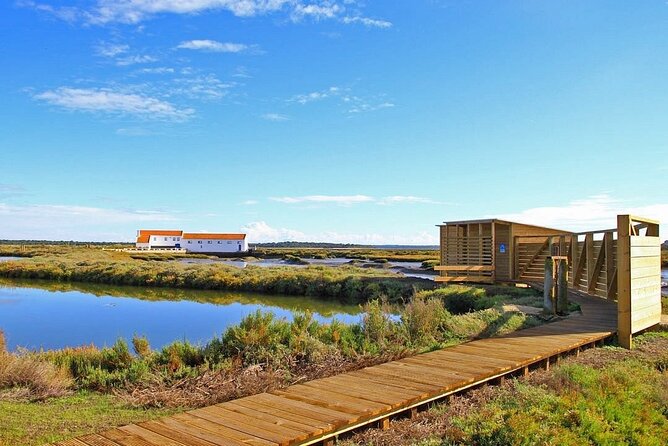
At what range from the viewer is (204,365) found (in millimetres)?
6805

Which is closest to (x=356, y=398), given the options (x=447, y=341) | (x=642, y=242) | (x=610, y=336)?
(x=447, y=341)

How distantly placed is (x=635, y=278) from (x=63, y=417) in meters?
8.93

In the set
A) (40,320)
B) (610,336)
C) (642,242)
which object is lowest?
(40,320)

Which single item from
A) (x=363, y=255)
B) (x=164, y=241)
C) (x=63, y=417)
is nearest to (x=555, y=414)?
(x=63, y=417)

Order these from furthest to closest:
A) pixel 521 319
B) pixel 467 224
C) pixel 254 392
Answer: pixel 467 224
pixel 521 319
pixel 254 392

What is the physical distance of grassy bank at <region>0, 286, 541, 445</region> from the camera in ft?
17.8

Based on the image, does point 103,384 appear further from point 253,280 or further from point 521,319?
point 253,280

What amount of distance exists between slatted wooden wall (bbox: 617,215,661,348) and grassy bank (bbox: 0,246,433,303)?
988 centimetres

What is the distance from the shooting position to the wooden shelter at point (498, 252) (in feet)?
62.8

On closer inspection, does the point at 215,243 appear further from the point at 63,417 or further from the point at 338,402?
the point at 338,402

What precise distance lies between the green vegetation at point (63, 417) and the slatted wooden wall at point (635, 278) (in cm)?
745

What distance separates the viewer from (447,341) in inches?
349

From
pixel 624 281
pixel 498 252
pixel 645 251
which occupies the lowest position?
pixel 624 281

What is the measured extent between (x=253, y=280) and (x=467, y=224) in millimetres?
10304
